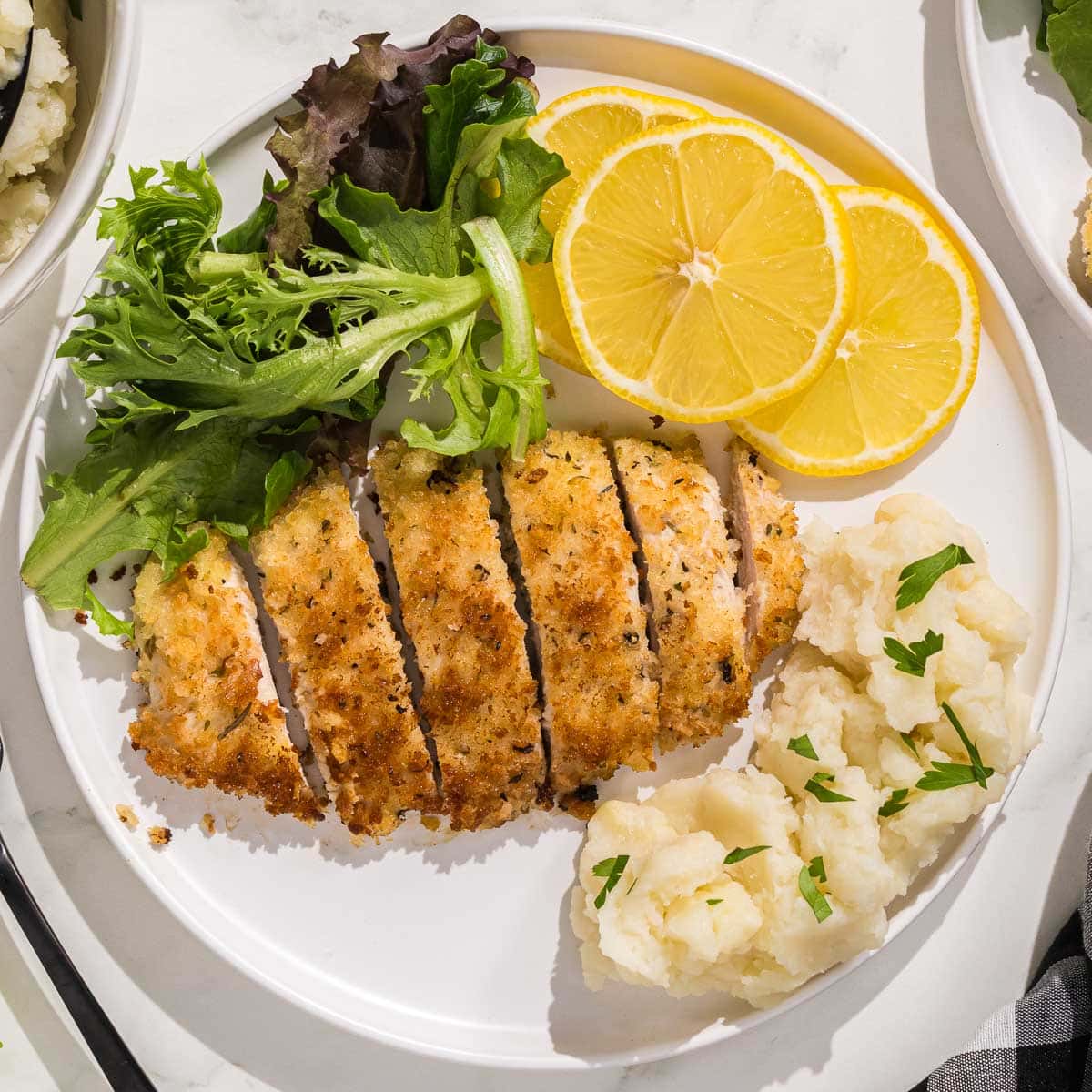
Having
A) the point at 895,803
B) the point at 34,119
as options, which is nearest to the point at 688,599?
the point at 895,803

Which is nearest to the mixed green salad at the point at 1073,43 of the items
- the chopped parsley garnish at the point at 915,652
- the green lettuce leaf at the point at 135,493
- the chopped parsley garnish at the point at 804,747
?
the chopped parsley garnish at the point at 915,652

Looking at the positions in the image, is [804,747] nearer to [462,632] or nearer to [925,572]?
[925,572]

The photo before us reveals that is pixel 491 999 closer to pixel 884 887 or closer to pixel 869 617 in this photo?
pixel 884 887

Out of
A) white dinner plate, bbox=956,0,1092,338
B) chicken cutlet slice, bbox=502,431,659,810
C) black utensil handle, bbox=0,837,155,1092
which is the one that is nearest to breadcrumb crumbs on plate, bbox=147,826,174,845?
black utensil handle, bbox=0,837,155,1092

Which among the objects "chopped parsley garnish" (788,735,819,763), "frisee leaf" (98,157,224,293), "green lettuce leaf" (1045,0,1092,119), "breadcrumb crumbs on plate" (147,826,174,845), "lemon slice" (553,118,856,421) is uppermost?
"frisee leaf" (98,157,224,293)

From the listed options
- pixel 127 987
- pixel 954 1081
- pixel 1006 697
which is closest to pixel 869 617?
pixel 1006 697

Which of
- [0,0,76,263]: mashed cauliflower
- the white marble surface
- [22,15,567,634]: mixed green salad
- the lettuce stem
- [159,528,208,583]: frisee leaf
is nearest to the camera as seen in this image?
[0,0,76,263]: mashed cauliflower

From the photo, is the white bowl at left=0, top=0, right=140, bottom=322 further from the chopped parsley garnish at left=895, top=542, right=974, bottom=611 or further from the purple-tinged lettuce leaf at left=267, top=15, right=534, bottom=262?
the chopped parsley garnish at left=895, top=542, right=974, bottom=611
